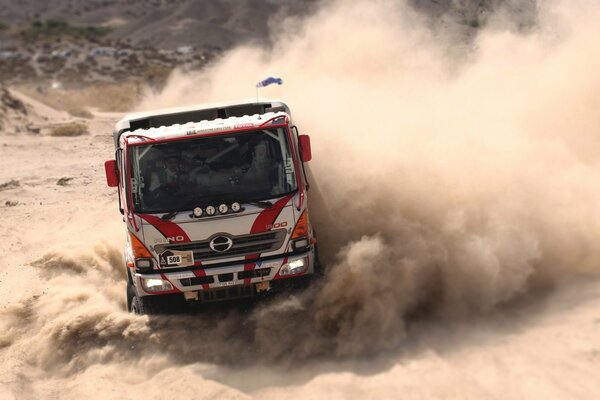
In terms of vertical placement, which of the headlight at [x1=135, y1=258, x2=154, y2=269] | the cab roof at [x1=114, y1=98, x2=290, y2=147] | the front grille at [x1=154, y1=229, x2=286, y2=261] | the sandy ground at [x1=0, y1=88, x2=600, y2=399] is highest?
the cab roof at [x1=114, y1=98, x2=290, y2=147]

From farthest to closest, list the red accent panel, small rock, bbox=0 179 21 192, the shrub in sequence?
the shrub
small rock, bbox=0 179 21 192
the red accent panel

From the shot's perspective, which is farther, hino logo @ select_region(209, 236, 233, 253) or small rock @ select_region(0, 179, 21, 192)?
small rock @ select_region(0, 179, 21, 192)

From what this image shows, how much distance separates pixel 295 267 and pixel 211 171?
4.34ft

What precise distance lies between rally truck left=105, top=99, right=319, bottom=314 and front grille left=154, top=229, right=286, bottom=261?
0.03 ft

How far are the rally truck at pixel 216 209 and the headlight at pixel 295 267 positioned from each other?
0.01m

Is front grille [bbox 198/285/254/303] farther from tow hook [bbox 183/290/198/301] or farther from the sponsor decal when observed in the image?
the sponsor decal

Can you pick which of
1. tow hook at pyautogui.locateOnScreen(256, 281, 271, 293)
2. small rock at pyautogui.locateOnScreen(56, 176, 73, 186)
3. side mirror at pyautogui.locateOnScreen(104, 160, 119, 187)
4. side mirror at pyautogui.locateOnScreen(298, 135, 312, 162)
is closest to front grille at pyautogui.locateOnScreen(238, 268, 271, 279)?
tow hook at pyautogui.locateOnScreen(256, 281, 271, 293)

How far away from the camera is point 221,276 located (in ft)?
24.7

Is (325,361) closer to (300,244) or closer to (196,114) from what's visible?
(300,244)

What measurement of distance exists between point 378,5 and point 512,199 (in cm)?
1147

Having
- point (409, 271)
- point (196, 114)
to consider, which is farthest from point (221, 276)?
point (196, 114)

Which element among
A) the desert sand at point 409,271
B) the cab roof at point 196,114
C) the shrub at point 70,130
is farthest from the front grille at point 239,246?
the shrub at point 70,130

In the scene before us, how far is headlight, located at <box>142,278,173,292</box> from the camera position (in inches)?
297

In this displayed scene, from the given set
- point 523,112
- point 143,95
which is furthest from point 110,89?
point 523,112
